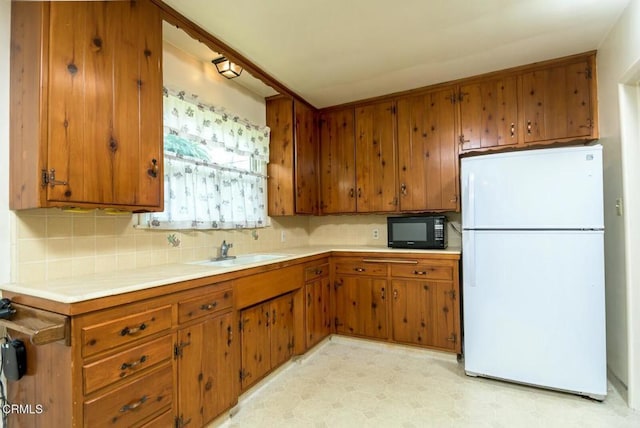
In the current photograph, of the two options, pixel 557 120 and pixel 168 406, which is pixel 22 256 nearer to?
pixel 168 406

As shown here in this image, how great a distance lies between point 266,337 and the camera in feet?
7.95

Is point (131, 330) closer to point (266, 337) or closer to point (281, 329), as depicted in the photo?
point (266, 337)

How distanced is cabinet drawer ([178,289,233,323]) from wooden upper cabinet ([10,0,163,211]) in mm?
594

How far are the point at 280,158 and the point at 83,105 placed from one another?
1.98 meters

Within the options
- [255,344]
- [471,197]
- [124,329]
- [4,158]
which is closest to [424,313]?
[471,197]

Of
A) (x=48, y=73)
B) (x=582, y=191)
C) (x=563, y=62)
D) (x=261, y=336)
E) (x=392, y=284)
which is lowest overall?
(x=261, y=336)

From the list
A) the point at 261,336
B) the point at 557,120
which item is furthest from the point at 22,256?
the point at 557,120

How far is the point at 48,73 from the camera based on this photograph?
54.2 inches

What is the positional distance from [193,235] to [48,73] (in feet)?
4.38

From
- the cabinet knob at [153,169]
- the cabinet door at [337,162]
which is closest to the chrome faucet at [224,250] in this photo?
the cabinet knob at [153,169]

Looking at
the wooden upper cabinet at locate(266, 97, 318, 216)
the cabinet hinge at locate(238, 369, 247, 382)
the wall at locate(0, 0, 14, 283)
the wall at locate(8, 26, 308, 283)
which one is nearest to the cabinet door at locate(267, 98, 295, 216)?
the wooden upper cabinet at locate(266, 97, 318, 216)

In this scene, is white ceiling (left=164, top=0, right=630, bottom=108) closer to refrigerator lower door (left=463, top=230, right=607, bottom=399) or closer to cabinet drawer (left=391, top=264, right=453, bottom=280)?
refrigerator lower door (left=463, top=230, right=607, bottom=399)

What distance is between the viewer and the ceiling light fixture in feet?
8.33

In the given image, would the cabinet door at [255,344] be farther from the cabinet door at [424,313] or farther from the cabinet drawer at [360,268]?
the cabinet door at [424,313]
